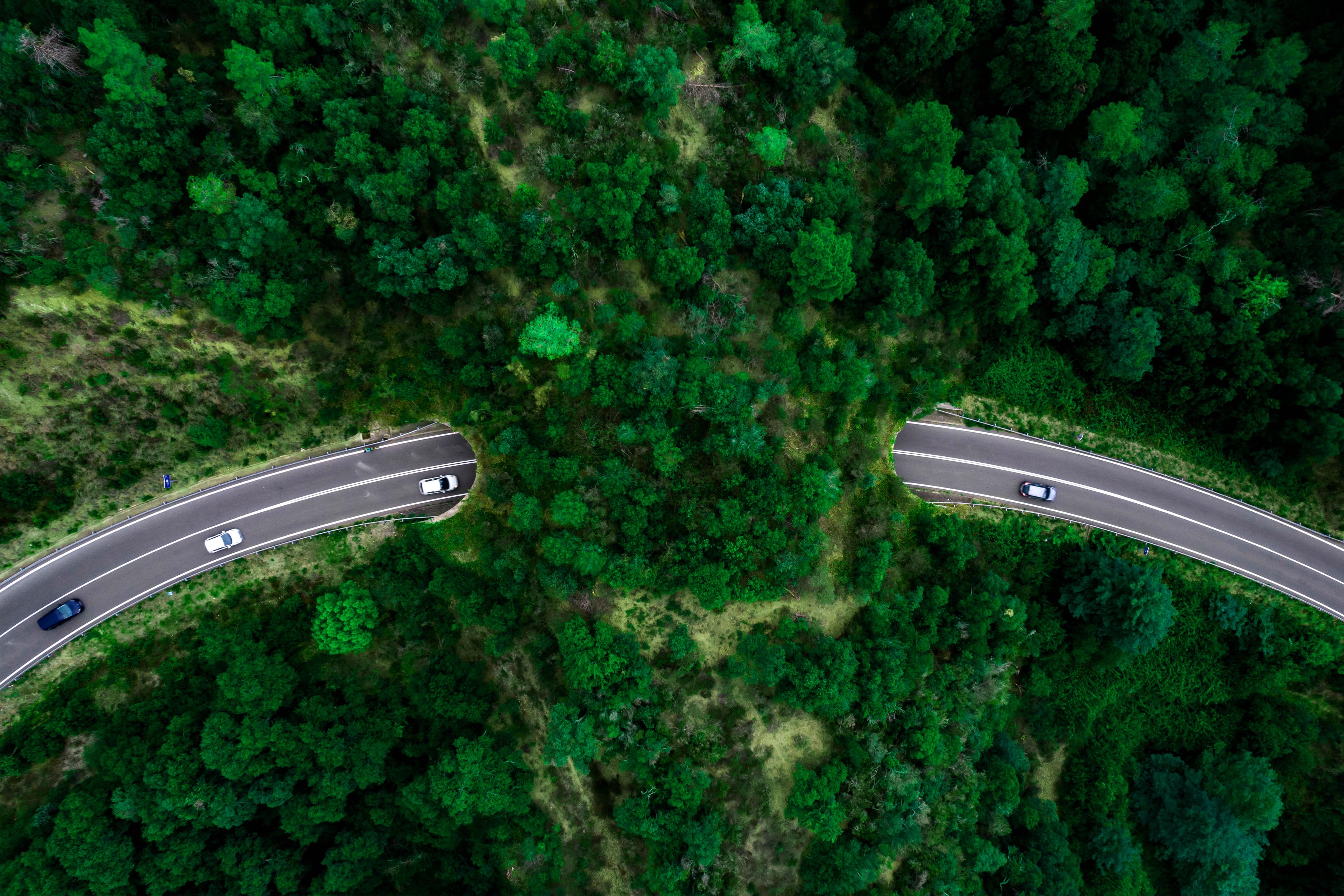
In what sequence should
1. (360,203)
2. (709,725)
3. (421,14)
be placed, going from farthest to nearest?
(709,725), (360,203), (421,14)

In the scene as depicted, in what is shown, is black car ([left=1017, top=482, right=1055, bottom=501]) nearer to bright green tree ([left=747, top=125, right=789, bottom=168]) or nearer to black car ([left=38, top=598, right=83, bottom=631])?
bright green tree ([left=747, top=125, right=789, bottom=168])

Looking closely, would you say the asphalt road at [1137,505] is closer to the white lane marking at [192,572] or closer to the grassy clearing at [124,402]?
the white lane marking at [192,572]

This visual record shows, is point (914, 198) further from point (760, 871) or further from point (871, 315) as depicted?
point (760, 871)

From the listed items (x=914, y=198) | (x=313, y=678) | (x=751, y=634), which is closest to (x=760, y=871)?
(x=751, y=634)

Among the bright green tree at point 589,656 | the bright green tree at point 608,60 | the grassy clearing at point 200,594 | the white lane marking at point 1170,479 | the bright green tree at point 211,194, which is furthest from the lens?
the white lane marking at point 1170,479

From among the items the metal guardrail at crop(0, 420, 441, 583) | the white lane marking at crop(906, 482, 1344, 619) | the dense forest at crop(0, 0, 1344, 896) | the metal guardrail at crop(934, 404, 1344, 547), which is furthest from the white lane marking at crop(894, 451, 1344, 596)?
the metal guardrail at crop(0, 420, 441, 583)

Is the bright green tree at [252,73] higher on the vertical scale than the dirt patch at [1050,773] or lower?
higher

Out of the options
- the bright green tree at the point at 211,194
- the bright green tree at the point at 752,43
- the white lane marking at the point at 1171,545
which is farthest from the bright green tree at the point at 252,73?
the white lane marking at the point at 1171,545
